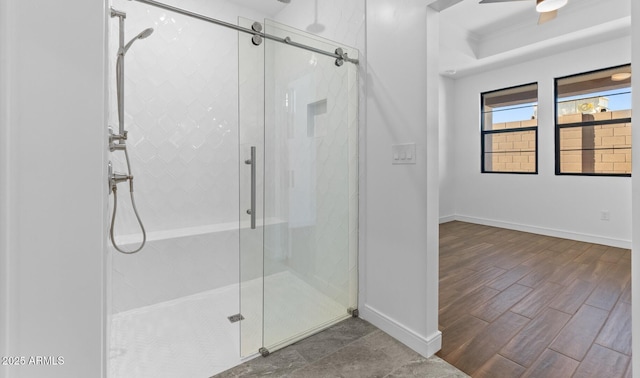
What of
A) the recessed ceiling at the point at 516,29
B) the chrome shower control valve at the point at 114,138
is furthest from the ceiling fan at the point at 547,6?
the chrome shower control valve at the point at 114,138

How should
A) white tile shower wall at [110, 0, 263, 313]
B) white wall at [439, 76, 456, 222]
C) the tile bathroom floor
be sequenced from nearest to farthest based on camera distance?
the tile bathroom floor, white tile shower wall at [110, 0, 263, 313], white wall at [439, 76, 456, 222]

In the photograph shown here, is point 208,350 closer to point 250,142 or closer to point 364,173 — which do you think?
point 250,142

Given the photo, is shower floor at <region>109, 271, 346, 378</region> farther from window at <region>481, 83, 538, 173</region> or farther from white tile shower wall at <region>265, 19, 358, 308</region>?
window at <region>481, 83, 538, 173</region>

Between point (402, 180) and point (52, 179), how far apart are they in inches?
65.9

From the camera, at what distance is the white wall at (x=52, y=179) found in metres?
0.47

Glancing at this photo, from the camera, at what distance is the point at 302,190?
1931 mm

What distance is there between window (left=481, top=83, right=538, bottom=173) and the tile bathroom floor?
4455mm

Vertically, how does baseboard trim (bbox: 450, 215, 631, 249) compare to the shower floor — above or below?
above

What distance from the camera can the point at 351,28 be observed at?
7.13ft

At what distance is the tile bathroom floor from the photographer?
156cm

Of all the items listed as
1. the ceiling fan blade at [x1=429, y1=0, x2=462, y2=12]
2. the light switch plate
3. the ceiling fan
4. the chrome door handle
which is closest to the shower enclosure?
the chrome door handle

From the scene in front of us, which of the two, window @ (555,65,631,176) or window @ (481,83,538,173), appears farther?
window @ (481,83,538,173)

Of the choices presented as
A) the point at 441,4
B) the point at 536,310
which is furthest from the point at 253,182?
the point at 536,310

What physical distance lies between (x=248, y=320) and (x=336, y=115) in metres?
1.48
